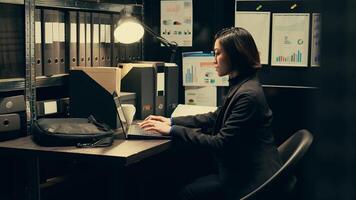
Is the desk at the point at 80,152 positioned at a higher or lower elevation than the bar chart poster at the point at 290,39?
lower

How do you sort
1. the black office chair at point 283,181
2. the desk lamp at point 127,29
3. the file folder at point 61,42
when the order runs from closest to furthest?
1. the black office chair at point 283,181
2. the file folder at point 61,42
3. the desk lamp at point 127,29

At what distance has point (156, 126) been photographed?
2227 millimetres

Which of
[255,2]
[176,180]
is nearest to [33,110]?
[176,180]

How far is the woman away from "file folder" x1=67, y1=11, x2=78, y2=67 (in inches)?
26.4

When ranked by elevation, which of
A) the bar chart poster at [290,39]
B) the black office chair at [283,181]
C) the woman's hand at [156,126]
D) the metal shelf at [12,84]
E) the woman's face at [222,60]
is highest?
the bar chart poster at [290,39]

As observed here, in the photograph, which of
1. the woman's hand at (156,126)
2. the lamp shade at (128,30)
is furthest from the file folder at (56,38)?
the woman's hand at (156,126)

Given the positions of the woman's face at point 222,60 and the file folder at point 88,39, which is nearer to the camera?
the woman's face at point 222,60

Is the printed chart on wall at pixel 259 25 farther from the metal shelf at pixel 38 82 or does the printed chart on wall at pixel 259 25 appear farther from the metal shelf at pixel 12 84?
the metal shelf at pixel 12 84

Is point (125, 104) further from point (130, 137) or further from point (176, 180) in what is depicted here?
point (176, 180)

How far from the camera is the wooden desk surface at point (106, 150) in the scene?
73.6 inches

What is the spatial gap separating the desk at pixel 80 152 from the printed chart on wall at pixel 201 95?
3.21 ft

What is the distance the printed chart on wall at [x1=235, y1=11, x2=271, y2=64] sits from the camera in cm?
301

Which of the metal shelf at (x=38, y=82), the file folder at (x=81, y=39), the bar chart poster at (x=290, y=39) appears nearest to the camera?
the metal shelf at (x=38, y=82)

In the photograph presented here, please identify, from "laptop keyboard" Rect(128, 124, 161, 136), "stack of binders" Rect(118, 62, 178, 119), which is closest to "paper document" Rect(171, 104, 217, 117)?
"stack of binders" Rect(118, 62, 178, 119)
